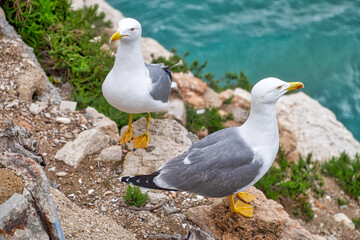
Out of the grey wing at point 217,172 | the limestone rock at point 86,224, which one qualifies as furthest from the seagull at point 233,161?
the limestone rock at point 86,224

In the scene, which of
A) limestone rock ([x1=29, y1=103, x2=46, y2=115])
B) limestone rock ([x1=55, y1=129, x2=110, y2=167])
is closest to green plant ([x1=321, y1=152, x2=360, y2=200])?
limestone rock ([x1=55, y1=129, x2=110, y2=167])

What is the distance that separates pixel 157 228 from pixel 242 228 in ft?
2.89

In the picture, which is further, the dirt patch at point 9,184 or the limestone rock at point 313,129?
the limestone rock at point 313,129

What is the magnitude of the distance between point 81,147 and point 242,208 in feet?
7.14

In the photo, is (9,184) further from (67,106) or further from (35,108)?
(67,106)

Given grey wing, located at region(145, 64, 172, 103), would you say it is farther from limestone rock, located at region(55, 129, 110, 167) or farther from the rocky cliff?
limestone rock, located at region(55, 129, 110, 167)

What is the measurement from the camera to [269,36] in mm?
14734

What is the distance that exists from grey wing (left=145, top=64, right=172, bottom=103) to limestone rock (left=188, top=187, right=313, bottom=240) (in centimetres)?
148

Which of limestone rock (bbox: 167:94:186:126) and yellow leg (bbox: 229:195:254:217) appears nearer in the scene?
yellow leg (bbox: 229:195:254:217)

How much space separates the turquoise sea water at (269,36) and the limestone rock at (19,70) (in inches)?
344

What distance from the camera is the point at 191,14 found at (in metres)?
15.5

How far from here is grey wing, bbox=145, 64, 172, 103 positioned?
4.97 m

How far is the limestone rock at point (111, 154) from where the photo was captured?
5109 millimetres

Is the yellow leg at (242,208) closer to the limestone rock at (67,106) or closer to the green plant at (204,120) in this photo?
the limestone rock at (67,106)
